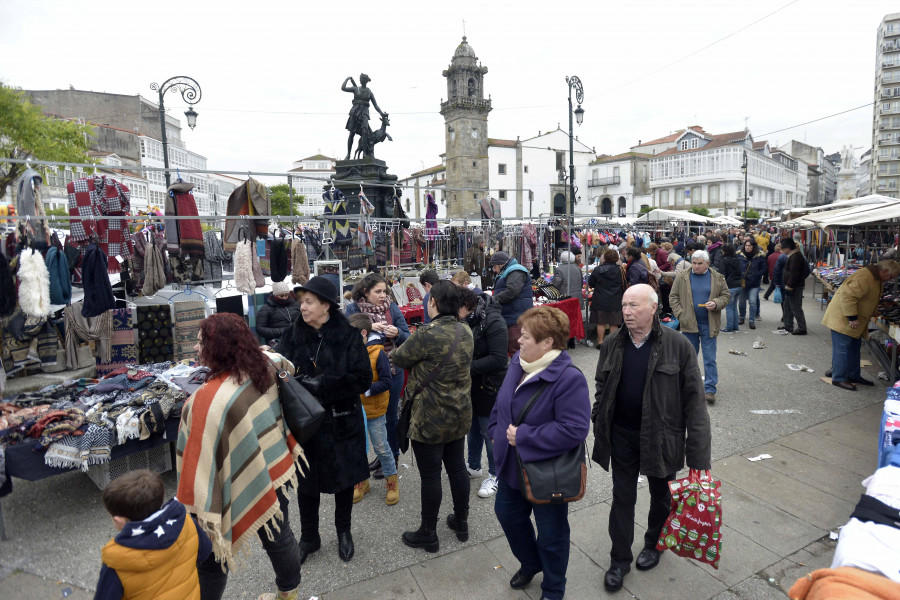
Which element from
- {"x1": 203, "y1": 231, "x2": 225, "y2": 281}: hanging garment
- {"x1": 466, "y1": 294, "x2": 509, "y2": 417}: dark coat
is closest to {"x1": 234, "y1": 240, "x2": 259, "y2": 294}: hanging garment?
{"x1": 203, "y1": 231, "x2": 225, "y2": 281}: hanging garment

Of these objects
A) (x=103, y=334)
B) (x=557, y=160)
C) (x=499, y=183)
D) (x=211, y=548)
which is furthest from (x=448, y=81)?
(x=211, y=548)

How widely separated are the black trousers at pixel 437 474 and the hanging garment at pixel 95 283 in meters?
4.11

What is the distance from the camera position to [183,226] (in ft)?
18.6

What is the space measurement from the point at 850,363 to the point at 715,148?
56.8 meters

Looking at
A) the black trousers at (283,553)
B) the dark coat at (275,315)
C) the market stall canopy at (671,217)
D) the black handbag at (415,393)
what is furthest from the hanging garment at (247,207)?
the market stall canopy at (671,217)

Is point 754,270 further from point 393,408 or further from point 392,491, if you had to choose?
point 392,491

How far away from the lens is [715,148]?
5459cm

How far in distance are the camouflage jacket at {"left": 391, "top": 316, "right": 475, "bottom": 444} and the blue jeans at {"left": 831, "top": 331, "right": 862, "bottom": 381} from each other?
5.78m

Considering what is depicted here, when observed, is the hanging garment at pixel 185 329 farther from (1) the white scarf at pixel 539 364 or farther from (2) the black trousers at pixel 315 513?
(1) the white scarf at pixel 539 364

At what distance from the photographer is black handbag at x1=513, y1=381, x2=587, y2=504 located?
246 cm

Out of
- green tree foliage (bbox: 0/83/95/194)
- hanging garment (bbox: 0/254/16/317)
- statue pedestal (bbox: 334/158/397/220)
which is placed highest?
green tree foliage (bbox: 0/83/95/194)

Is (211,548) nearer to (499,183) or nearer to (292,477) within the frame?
(292,477)

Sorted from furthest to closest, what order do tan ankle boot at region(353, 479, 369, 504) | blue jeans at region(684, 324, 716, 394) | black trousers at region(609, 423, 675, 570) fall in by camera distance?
blue jeans at region(684, 324, 716, 394)
tan ankle boot at region(353, 479, 369, 504)
black trousers at region(609, 423, 675, 570)

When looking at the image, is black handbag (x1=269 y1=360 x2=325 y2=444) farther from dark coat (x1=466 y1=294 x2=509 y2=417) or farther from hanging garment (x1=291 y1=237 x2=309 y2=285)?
hanging garment (x1=291 y1=237 x2=309 y2=285)
